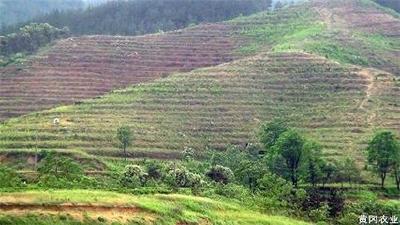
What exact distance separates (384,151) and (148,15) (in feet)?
262

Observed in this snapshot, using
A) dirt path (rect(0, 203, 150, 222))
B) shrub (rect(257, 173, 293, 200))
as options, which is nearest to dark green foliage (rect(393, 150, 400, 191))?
shrub (rect(257, 173, 293, 200))

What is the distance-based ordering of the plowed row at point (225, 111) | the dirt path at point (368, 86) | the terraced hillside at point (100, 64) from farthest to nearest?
the terraced hillside at point (100, 64) < the dirt path at point (368, 86) < the plowed row at point (225, 111)

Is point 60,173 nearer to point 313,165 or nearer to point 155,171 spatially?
point 155,171

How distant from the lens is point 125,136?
53.1 metres

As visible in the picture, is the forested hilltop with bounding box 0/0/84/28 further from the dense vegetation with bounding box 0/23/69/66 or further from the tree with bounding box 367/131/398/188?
the tree with bounding box 367/131/398/188

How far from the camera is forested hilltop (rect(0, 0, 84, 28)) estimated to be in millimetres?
144625

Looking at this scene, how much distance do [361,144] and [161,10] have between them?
235 feet

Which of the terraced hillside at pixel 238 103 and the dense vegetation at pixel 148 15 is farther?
the dense vegetation at pixel 148 15

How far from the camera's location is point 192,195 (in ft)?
105

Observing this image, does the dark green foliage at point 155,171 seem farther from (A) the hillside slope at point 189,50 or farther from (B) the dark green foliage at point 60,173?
(A) the hillside slope at point 189,50

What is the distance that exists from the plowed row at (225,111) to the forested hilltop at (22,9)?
82.1 metres

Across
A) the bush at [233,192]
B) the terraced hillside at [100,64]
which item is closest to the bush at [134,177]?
the bush at [233,192]

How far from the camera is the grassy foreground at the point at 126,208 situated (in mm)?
23325

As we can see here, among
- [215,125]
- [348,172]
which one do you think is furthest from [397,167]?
[215,125]
